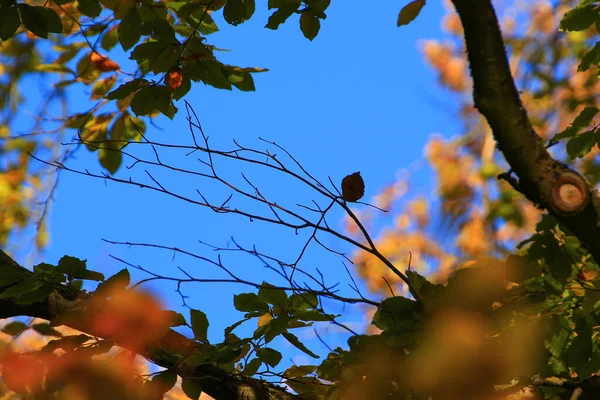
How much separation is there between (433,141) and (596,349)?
6878 mm

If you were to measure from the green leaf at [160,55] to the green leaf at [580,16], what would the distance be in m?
1.26

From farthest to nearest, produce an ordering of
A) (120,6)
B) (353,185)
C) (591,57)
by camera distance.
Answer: (120,6) → (591,57) → (353,185)

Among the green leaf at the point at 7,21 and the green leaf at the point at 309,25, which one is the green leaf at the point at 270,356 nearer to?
the green leaf at the point at 309,25

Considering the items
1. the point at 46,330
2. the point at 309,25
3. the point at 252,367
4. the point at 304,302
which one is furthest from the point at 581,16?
the point at 46,330

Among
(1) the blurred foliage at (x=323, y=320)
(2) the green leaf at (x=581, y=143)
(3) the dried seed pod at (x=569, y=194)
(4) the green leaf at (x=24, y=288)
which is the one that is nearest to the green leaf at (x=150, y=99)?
(1) the blurred foliage at (x=323, y=320)

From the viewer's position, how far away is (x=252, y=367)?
70.2 inches

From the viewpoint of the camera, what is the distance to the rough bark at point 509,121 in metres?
1.33

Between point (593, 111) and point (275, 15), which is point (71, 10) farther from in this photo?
point (593, 111)

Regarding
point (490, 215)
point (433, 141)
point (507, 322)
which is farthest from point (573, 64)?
point (507, 322)

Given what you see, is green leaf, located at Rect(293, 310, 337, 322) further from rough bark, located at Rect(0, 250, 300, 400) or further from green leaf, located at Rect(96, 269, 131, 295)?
green leaf, located at Rect(96, 269, 131, 295)

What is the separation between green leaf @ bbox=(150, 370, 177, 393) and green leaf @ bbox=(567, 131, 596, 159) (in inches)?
55.3

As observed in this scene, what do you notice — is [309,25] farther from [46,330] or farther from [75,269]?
[46,330]

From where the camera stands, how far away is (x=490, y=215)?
3223mm

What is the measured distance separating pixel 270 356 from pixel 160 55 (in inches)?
38.1
